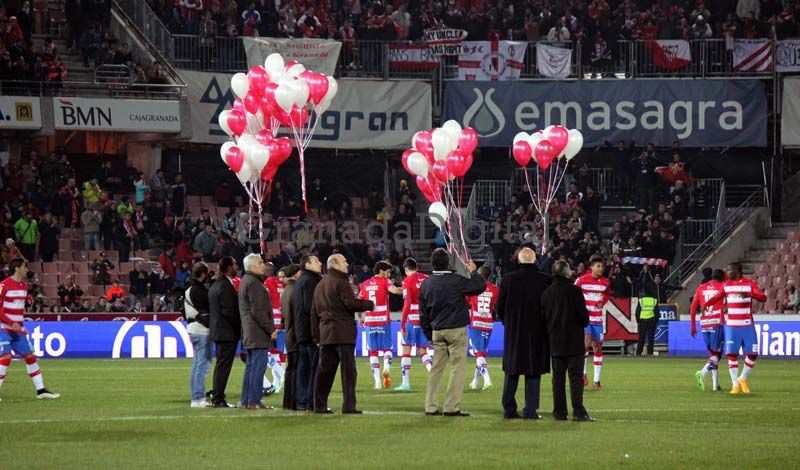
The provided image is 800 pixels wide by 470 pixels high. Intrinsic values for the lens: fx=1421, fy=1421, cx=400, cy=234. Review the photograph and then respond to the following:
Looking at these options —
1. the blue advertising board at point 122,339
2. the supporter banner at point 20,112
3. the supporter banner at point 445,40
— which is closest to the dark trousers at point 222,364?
A: the blue advertising board at point 122,339

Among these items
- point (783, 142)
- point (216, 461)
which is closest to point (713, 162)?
point (783, 142)

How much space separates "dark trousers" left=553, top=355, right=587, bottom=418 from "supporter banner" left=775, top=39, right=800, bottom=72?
27900mm

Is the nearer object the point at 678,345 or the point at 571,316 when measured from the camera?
the point at 571,316

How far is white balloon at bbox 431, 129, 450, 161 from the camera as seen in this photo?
32500 mm

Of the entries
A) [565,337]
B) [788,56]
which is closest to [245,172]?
[565,337]

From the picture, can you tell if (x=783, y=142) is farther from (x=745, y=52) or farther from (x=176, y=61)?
(x=176, y=61)

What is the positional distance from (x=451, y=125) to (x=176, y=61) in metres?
14.2

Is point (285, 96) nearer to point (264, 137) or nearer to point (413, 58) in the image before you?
point (264, 137)

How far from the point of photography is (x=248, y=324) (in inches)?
738

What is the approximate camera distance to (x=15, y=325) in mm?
21844

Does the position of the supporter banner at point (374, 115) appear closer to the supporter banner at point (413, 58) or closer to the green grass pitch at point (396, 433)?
the supporter banner at point (413, 58)

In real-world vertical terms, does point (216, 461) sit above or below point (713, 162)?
below

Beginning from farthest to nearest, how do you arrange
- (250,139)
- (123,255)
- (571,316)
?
(123,255), (250,139), (571,316)

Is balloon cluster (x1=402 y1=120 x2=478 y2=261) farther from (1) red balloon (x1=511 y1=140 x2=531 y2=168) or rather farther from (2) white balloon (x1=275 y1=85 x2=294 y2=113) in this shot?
(2) white balloon (x1=275 y1=85 x2=294 y2=113)
